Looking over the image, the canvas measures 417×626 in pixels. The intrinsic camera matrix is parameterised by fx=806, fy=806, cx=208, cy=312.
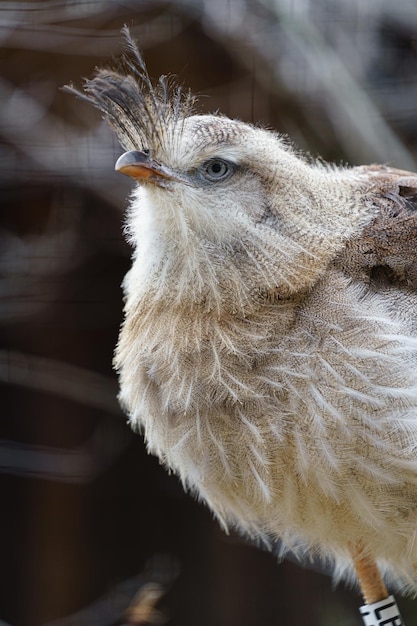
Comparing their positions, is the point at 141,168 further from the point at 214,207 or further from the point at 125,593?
the point at 125,593

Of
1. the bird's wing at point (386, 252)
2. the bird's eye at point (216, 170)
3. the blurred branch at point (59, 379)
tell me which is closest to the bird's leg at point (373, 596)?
the bird's wing at point (386, 252)

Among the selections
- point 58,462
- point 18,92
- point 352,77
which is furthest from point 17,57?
point 58,462

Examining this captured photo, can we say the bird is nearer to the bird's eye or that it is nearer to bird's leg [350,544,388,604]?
the bird's eye

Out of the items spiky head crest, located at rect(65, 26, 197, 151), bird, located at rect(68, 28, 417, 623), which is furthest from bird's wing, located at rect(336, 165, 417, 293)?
spiky head crest, located at rect(65, 26, 197, 151)

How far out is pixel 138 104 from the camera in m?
1.29

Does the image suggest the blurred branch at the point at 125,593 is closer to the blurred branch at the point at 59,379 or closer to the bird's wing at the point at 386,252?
the blurred branch at the point at 59,379

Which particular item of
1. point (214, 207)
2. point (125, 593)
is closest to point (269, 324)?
point (214, 207)

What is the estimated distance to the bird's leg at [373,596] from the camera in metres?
1.47

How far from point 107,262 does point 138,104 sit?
1.44 m

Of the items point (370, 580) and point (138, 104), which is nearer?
point (138, 104)

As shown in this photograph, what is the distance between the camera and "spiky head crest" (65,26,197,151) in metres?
1.28

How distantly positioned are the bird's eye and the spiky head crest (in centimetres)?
8

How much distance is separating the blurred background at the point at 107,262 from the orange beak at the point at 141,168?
1.04 meters

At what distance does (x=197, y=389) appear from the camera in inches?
50.5
